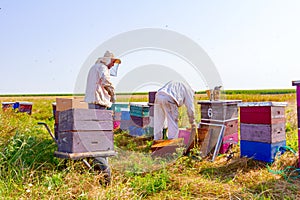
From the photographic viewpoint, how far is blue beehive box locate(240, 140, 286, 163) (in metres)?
3.68

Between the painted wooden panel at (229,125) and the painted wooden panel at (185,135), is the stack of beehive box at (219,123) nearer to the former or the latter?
the painted wooden panel at (229,125)

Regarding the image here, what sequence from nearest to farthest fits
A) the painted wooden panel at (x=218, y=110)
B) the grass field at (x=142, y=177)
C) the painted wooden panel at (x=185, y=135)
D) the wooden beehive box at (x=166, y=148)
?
1. the grass field at (x=142, y=177)
2. the wooden beehive box at (x=166, y=148)
3. the painted wooden panel at (x=218, y=110)
4. the painted wooden panel at (x=185, y=135)

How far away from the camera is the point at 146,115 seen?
612 cm

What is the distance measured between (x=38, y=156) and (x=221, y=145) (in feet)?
8.46

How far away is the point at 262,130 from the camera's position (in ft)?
12.2

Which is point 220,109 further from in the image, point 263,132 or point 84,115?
point 84,115

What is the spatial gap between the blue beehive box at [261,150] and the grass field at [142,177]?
3.4 inches

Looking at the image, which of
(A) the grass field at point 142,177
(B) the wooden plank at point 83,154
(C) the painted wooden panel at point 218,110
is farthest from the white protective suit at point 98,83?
(B) the wooden plank at point 83,154

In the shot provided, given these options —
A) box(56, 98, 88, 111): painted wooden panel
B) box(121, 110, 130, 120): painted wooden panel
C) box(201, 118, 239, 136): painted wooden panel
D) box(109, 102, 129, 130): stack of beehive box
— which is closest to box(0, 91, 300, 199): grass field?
box(201, 118, 239, 136): painted wooden panel

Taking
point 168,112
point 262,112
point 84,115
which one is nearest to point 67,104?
point 168,112

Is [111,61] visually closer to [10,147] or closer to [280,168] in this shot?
[10,147]

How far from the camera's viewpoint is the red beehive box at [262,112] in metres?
3.67

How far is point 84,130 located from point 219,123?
2179 millimetres

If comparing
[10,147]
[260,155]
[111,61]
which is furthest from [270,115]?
[10,147]
